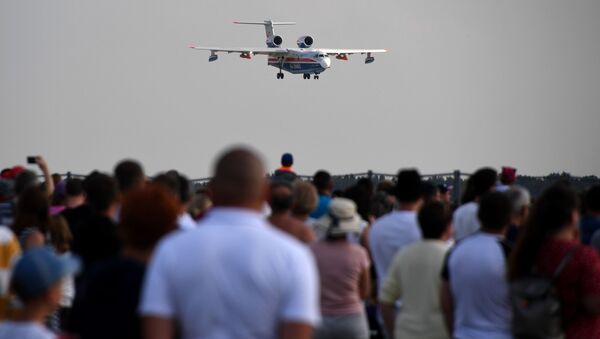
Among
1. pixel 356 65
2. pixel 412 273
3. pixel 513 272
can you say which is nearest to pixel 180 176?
pixel 412 273

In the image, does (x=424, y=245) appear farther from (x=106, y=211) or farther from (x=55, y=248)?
(x=55, y=248)

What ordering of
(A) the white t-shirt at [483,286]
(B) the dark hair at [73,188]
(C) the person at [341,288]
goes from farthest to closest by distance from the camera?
(B) the dark hair at [73,188] → (C) the person at [341,288] → (A) the white t-shirt at [483,286]

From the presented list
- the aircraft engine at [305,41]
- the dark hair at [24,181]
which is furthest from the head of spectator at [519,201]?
the aircraft engine at [305,41]

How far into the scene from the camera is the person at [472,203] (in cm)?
958

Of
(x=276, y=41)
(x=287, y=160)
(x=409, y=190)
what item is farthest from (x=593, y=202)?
(x=276, y=41)

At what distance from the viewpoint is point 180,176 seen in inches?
364

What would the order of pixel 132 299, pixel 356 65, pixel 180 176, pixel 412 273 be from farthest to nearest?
pixel 356 65 < pixel 180 176 < pixel 412 273 < pixel 132 299

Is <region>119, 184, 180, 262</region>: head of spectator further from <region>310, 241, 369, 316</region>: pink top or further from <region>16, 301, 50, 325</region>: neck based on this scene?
<region>310, 241, 369, 316</region>: pink top

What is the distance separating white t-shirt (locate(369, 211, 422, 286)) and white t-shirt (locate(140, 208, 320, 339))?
12.7ft

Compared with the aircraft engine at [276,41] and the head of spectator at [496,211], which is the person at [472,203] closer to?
the head of spectator at [496,211]

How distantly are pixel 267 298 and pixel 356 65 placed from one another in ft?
A: 361

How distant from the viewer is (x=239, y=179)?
469cm

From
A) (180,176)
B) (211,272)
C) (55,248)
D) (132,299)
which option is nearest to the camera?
(211,272)

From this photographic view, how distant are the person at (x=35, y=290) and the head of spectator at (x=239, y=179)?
3.18 feet
